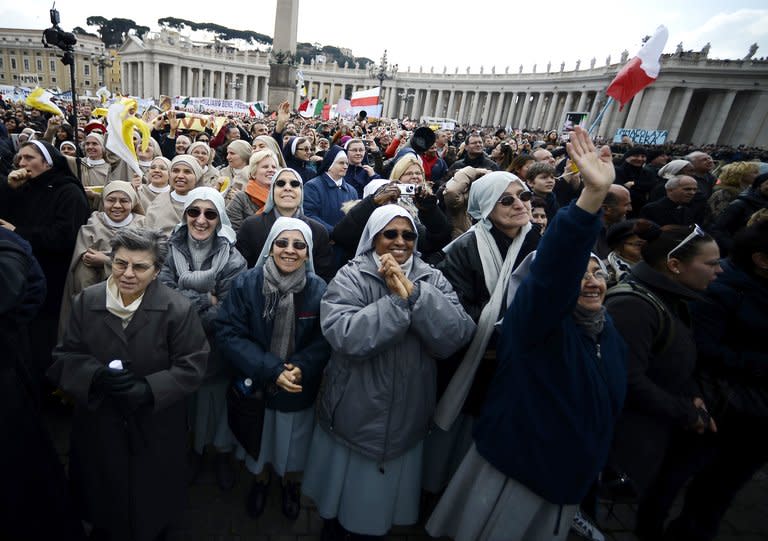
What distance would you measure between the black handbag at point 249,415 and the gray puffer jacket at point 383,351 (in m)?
0.45

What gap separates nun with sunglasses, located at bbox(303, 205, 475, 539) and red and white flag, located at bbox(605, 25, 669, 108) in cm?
243

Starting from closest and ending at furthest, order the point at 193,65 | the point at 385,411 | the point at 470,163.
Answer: the point at 385,411, the point at 470,163, the point at 193,65

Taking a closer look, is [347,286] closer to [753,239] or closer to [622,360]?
[622,360]

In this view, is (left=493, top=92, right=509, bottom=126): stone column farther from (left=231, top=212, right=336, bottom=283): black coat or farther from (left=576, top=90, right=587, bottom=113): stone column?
(left=231, top=212, right=336, bottom=283): black coat

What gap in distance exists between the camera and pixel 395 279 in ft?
7.54

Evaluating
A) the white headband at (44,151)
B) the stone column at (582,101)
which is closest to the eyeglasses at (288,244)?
the white headband at (44,151)

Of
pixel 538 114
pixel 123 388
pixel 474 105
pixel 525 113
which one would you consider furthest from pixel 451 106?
pixel 123 388

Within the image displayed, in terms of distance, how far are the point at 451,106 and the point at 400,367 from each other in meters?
84.1

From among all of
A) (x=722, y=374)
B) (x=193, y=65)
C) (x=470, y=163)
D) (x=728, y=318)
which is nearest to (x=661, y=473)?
(x=722, y=374)

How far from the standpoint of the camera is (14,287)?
2.02 meters

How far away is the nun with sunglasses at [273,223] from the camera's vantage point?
12.1 ft

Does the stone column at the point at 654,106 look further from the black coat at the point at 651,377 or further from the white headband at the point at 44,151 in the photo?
the white headband at the point at 44,151

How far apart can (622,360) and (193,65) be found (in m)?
83.7

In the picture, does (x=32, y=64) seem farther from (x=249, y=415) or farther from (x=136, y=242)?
(x=249, y=415)
